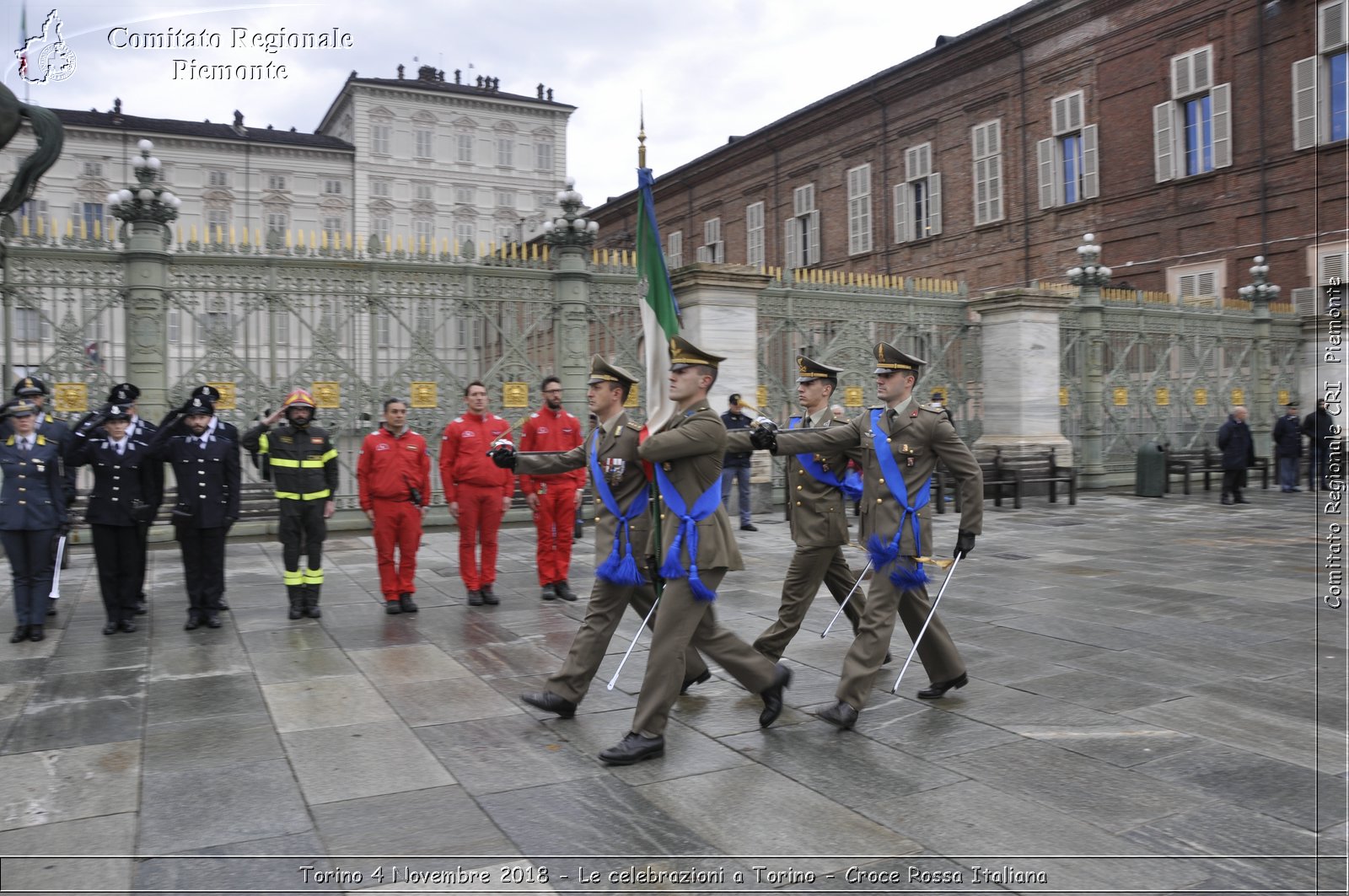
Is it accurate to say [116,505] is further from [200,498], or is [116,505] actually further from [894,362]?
[894,362]

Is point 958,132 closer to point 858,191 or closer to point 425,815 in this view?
point 858,191

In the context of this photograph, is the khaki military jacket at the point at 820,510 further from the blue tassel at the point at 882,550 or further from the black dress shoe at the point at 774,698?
the black dress shoe at the point at 774,698

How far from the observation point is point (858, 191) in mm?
33438

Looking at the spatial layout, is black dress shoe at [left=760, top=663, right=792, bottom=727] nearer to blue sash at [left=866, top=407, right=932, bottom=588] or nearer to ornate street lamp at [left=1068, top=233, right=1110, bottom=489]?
blue sash at [left=866, top=407, right=932, bottom=588]

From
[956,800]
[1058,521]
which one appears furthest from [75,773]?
[1058,521]

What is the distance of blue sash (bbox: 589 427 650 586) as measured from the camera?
5387 mm

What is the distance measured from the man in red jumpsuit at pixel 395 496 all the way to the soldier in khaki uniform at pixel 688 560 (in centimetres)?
413

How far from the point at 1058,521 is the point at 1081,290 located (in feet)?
25.0

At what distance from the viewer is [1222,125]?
23.8m

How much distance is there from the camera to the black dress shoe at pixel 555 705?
17.9ft

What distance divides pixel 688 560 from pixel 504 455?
1372mm

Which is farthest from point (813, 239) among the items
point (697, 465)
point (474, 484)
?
point (697, 465)

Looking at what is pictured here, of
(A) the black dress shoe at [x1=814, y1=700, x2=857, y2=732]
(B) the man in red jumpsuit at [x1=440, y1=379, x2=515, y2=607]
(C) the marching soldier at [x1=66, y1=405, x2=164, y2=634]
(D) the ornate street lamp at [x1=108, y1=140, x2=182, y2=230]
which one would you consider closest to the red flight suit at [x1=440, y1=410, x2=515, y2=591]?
(B) the man in red jumpsuit at [x1=440, y1=379, x2=515, y2=607]

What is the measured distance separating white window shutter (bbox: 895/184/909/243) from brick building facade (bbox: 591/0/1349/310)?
2.3 inches
